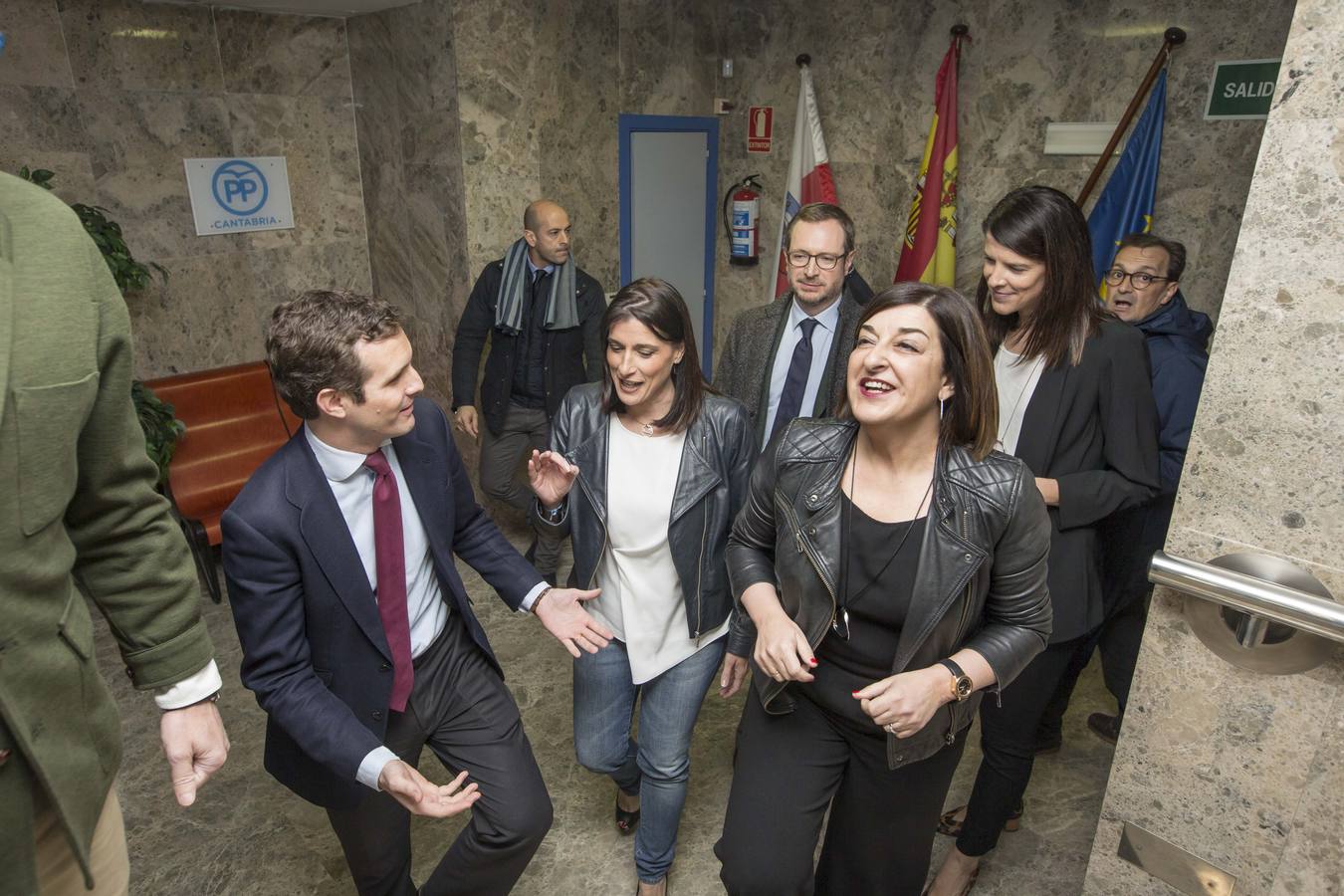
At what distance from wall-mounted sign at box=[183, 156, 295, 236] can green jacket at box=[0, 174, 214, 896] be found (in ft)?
13.1

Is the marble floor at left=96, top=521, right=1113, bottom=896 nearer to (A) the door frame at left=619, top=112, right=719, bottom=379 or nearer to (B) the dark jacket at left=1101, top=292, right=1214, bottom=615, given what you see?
(B) the dark jacket at left=1101, top=292, right=1214, bottom=615

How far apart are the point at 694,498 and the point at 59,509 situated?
1434 millimetres

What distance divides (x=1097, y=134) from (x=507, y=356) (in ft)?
10.5

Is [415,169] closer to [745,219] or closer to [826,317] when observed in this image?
[745,219]

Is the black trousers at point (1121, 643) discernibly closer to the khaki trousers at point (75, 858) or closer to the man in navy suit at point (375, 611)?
the man in navy suit at point (375, 611)

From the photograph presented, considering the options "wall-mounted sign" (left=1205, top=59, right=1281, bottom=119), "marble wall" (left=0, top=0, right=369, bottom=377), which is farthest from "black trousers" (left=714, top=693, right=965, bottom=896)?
"marble wall" (left=0, top=0, right=369, bottom=377)

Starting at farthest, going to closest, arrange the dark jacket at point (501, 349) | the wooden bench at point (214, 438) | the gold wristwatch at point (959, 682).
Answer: the dark jacket at point (501, 349), the wooden bench at point (214, 438), the gold wristwatch at point (959, 682)

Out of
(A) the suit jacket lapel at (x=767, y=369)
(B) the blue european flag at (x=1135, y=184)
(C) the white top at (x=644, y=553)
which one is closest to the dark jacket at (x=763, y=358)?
(A) the suit jacket lapel at (x=767, y=369)

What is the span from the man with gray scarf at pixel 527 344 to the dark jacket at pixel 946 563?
255cm

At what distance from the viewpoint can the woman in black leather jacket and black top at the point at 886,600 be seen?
5.78ft

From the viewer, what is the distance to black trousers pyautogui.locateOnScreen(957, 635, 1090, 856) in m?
2.29

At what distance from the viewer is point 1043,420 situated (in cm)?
229

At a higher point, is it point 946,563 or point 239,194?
point 239,194

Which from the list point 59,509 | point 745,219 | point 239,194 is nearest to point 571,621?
point 59,509
